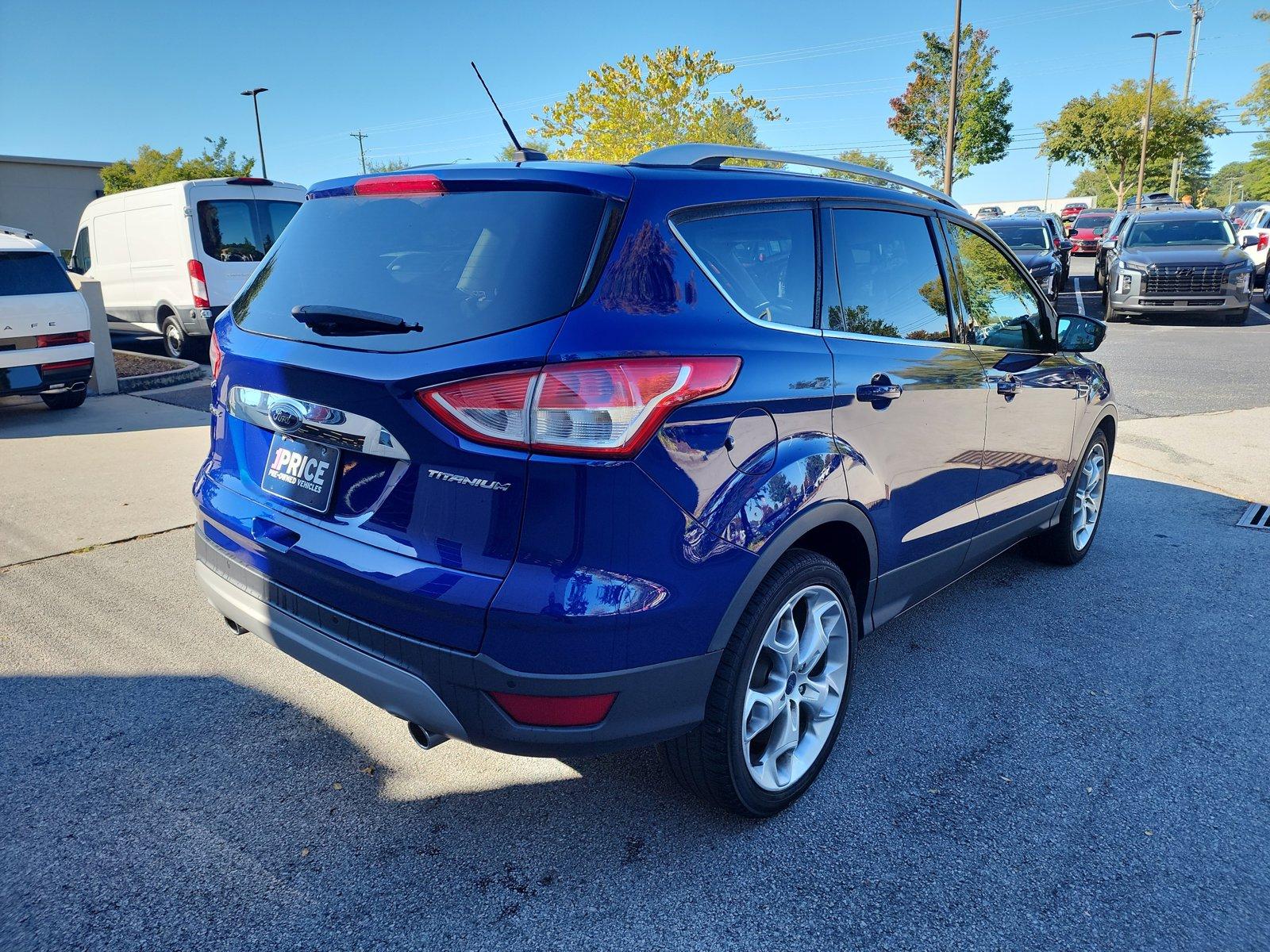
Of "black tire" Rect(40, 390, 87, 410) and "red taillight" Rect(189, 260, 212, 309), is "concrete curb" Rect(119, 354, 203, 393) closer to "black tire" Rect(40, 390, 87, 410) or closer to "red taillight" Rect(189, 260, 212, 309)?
"black tire" Rect(40, 390, 87, 410)

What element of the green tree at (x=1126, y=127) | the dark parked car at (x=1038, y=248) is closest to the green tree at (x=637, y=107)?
the dark parked car at (x=1038, y=248)

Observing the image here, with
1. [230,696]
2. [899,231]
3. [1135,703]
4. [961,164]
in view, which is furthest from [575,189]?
[961,164]

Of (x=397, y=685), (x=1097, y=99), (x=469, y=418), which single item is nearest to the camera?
(x=469, y=418)

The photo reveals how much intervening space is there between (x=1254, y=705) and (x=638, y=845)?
239 centimetres

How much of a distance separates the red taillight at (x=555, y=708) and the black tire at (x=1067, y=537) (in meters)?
3.15

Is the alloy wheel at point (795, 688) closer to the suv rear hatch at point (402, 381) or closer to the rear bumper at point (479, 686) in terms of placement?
the rear bumper at point (479, 686)

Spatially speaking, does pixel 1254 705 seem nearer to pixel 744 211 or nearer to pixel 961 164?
pixel 744 211

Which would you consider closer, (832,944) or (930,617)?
(832,944)

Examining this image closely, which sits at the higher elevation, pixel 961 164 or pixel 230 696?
pixel 961 164

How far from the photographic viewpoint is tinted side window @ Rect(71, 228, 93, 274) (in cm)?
1420

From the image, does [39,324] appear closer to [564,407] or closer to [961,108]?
[564,407]

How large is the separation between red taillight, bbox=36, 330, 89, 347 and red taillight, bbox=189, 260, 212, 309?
10.7 feet

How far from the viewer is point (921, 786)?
2809 millimetres

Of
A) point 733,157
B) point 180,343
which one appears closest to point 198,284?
point 180,343
